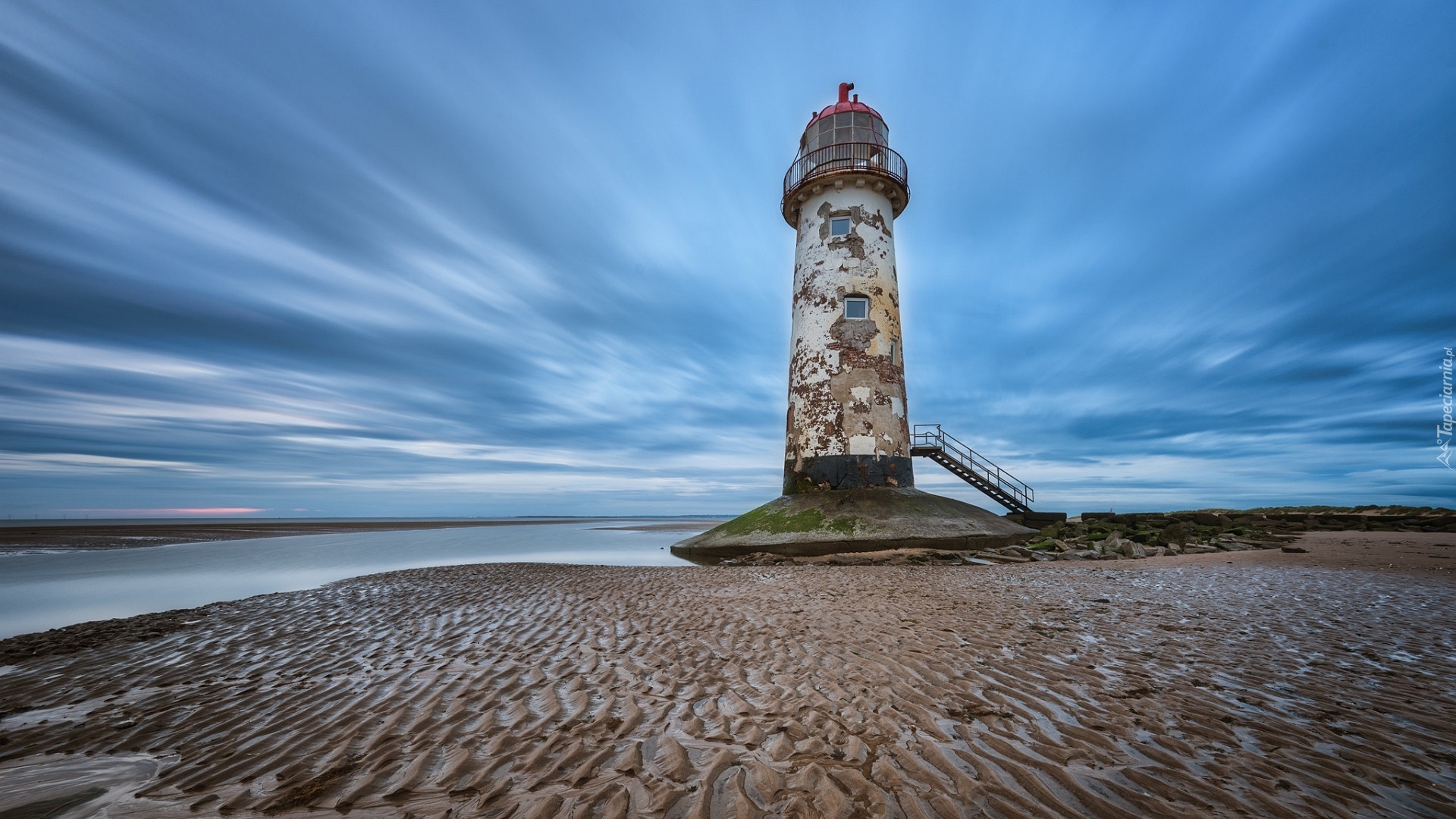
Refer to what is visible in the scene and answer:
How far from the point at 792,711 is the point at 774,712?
0.14m

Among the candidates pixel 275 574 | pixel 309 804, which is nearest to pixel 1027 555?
pixel 309 804

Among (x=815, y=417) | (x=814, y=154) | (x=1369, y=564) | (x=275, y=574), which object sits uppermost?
(x=814, y=154)

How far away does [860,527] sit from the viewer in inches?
607

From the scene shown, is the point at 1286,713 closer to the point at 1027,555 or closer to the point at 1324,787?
the point at 1324,787

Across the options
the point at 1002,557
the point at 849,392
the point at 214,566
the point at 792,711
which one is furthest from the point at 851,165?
the point at 214,566

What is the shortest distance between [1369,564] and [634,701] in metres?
15.4

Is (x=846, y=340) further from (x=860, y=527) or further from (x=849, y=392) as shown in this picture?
(x=860, y=527)

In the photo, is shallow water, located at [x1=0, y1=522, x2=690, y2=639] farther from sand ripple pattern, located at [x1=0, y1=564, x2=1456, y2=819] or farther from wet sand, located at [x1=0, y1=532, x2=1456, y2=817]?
wet sand, located at [x1=0, y1=532, x2=1456, y2=817]

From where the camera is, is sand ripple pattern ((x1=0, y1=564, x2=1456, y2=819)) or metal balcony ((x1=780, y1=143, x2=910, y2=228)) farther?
metal balcony ((x1=780, y1=143, x2=910, y2=228))

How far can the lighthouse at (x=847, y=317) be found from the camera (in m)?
17.4

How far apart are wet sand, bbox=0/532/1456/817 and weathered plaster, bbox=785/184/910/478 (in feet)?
33.1

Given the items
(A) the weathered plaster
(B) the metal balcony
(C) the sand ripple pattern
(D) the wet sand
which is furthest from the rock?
(B) the metal balcony

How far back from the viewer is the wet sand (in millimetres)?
2758

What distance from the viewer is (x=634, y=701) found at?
411 centimetres
